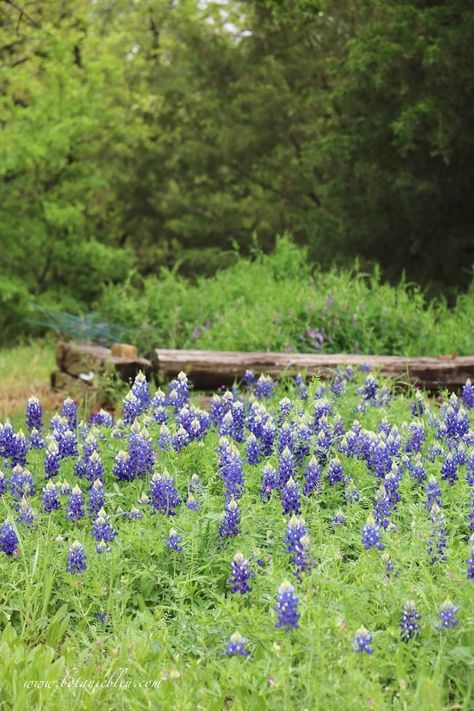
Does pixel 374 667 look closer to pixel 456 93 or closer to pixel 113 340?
pixel 113 340

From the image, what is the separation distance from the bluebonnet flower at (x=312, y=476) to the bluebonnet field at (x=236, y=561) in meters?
0.01

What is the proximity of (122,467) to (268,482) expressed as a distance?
737mm

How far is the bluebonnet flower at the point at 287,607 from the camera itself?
10.3 feet

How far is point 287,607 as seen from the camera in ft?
10.4

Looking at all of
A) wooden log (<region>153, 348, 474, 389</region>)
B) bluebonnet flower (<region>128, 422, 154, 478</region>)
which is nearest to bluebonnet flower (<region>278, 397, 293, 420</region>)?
bluebonnet flower (<region>128, 422, 154, 478</region>)

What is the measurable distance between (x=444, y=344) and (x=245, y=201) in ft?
30.4

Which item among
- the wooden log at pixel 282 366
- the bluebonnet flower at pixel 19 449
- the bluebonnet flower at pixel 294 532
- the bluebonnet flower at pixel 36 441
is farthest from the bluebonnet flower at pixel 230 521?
the wooden log at pixel 282 366

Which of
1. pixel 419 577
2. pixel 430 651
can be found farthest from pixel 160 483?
pixel 430 651

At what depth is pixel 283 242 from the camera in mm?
12531

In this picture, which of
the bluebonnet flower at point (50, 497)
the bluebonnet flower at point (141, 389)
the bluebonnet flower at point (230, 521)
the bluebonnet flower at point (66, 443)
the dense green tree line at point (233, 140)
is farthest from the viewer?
the dense green tree line at point (233, 140)

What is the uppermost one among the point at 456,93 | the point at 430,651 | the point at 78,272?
the point at 456,93

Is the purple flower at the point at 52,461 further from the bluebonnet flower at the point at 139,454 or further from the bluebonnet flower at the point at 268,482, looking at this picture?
the bluebonnet flower at the point at 268,482

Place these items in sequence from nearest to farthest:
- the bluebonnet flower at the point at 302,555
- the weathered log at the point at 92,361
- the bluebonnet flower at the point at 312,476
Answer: the bluebonnet flower at the point at 302,555
the bluebonnet flower at the point at 312,476
the weathered log at the point at 92,361

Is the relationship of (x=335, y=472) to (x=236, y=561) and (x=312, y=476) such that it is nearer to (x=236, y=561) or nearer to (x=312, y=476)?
(x=312, y=476)
